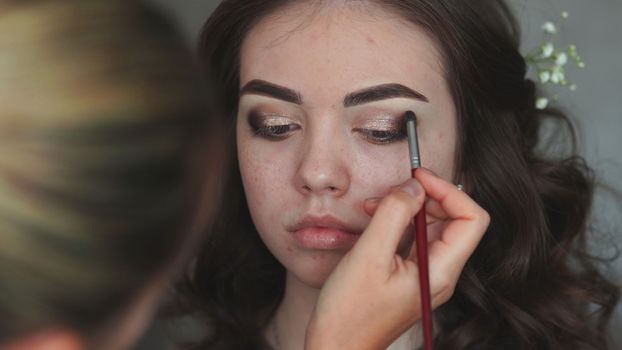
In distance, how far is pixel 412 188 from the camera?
3.65 ft

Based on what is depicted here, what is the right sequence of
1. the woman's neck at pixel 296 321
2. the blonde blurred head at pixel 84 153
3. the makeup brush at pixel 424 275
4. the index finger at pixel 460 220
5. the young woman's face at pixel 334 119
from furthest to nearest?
the woman's neck at pixel 296 321, the young woman's face at pixel 334 119, the index finger at pixel 460 220, the makeup brush at pixel 424 275, the blonde blurred head at pixel 84 153

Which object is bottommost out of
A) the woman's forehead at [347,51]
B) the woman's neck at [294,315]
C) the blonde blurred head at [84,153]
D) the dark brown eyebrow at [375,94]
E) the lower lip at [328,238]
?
the woman's neck at [294,315]

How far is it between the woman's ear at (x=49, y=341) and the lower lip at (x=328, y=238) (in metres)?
0.72

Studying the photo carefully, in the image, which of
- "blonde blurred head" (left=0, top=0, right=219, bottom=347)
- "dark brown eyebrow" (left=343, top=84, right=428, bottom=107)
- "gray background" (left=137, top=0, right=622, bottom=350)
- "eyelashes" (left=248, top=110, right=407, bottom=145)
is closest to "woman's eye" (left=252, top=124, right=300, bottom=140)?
"eyelashes" (left=248, top=110, right=407, bottom=145)

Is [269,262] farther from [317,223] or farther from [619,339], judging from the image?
[619,339]

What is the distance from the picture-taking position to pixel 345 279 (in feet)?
3.50

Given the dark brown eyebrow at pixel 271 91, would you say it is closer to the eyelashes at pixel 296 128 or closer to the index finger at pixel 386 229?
the eyelashes at pixel 296 128

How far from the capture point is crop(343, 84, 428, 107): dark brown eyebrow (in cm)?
125

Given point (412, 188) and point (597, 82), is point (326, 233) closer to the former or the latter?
point (412, 188)

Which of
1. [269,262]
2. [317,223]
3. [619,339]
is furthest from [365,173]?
[619,339]

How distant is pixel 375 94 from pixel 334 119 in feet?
0.24

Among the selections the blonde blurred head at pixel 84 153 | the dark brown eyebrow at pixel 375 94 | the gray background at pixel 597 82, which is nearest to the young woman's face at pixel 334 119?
the dark brown eyebrow at pixel 375 94

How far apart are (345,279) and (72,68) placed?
600 millimetres

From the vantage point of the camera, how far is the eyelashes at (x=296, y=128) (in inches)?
49.9
